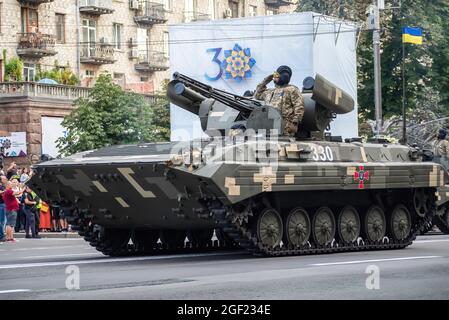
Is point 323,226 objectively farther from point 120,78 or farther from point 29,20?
point 120,78

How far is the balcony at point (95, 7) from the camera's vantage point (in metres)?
52.4

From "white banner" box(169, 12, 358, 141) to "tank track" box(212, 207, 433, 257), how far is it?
16.0 metres

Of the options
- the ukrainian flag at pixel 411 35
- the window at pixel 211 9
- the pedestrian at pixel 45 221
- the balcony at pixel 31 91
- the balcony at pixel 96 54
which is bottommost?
the pedestrian at pixel 45 221

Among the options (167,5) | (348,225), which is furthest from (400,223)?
(167,5)

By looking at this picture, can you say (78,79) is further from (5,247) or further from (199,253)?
(199,253)

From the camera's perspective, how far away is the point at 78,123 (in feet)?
129

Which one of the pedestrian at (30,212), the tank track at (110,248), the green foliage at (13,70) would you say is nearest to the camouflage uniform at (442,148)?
the tank track at (110,248)

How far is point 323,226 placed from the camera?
19.9 m

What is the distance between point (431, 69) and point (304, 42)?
5.84m

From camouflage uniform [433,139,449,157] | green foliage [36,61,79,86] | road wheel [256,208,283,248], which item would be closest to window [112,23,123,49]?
green foliage [36,61,79,86]

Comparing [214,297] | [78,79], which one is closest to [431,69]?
[78,79]

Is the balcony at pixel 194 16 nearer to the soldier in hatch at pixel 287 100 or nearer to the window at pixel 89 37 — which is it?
the window at pixel 89 37

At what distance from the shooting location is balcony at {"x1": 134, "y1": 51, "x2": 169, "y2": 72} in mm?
57062

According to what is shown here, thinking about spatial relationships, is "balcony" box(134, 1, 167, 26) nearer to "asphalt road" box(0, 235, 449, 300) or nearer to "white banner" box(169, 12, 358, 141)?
"white banner" box(169, 12, 358, 141)
